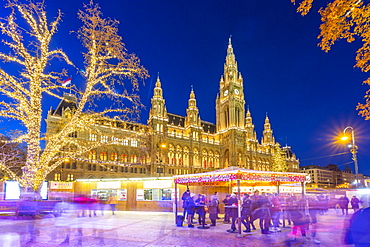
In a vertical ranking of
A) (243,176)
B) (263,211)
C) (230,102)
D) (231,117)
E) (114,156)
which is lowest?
(263,211)

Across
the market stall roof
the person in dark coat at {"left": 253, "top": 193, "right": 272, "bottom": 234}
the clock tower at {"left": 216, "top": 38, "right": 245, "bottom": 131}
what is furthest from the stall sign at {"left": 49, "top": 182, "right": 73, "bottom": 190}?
the clock tower at {"left": 216, "top": 38, "right": 245, "bottom": 131}

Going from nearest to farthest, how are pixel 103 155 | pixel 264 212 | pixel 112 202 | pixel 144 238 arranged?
pixel 144 238
pixel 264 212
pixel 112 202
pixel 103 155

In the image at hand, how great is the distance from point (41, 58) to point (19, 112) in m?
3.36

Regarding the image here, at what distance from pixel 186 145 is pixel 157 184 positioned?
5841cm

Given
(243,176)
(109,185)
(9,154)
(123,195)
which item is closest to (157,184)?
(123,195)

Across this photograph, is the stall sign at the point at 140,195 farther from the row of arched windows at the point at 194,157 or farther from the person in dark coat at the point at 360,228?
the row of arched windows at the point at 194,157

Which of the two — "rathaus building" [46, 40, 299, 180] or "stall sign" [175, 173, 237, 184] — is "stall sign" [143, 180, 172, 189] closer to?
"stall sign" [175, 173, 237, 184]

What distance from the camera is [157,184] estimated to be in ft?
74.8

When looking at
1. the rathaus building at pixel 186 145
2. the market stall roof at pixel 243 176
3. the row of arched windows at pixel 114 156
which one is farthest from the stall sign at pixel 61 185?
the row of arched windows at pixel 114 156

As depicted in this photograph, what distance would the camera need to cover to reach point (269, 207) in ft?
40.8

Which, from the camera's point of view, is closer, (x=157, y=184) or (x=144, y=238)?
(x=144, y=238)

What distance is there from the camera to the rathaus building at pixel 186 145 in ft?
205

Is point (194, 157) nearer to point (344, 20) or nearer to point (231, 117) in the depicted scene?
point (231, 117)

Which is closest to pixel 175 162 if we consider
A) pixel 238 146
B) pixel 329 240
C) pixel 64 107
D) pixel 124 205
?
pixel 238 146
